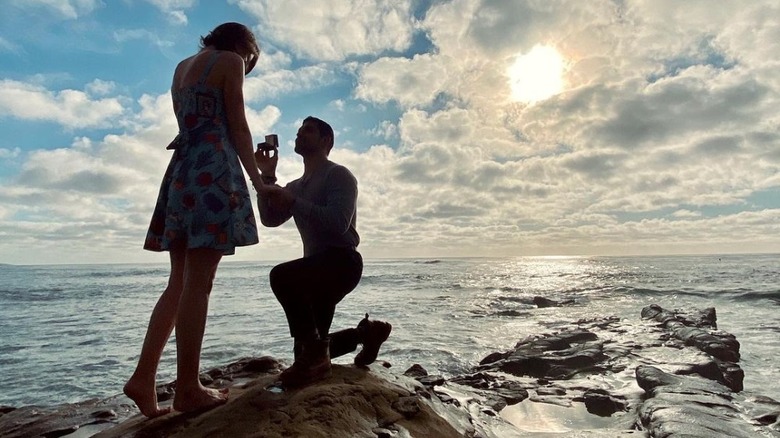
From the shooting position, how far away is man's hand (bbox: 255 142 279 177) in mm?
3244

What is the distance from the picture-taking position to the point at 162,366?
Answer: 26.5 feet

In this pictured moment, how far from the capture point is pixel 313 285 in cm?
317

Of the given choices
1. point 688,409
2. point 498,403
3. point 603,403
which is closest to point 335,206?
point 498,403

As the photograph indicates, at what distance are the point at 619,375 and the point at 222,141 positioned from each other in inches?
275

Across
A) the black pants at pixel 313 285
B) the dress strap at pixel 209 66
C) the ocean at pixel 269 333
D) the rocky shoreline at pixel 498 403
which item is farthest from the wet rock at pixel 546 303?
the dress strap at pixel 209 66

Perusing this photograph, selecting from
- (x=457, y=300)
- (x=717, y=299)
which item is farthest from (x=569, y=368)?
(x=717, y=299)

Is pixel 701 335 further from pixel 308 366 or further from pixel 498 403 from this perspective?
pixel 308 366

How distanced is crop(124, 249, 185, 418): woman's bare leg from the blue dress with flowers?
0.72ft

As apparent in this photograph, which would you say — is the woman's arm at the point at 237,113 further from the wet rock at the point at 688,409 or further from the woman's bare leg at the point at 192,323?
the wet rock at the point at 688,409

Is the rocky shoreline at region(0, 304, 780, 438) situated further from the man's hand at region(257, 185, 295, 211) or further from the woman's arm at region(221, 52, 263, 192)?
the woman's arm at region(221, 52, 263, 192)

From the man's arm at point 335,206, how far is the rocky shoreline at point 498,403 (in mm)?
1055

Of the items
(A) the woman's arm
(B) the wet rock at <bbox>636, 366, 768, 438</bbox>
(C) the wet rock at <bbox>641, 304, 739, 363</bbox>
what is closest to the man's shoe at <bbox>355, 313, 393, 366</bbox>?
(A) the woman's arm

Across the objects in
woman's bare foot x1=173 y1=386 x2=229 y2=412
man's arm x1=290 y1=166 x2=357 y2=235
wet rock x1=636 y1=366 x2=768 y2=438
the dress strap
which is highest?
the dress strap

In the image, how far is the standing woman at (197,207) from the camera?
2.78 meters
